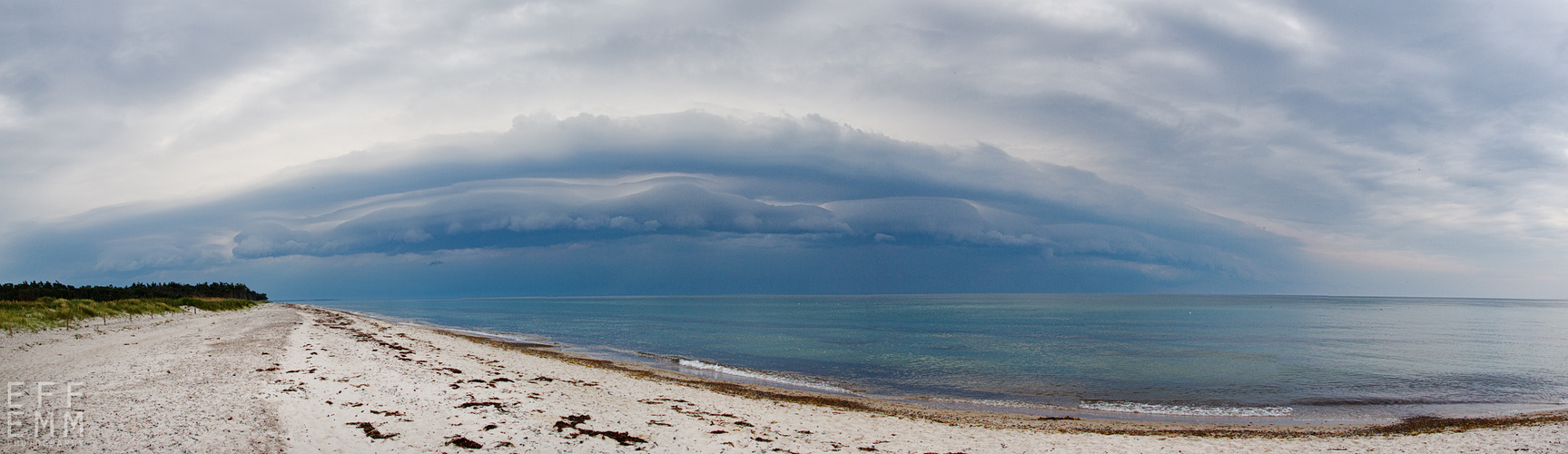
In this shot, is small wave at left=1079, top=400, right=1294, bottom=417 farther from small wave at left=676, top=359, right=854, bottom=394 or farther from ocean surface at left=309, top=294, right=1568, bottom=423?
small wave at left=676, top=359, right=854, bottom=394

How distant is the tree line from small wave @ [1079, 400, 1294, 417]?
70.2 metres

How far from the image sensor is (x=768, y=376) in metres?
27.8

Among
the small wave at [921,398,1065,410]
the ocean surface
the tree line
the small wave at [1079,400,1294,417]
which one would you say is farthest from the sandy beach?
the tree line

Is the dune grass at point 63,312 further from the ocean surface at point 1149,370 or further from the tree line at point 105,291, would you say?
the ocean surface at point 1149,370

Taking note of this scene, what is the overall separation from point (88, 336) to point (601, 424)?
2713cm

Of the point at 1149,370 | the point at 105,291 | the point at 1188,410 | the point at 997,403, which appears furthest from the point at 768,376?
the point at 105,291

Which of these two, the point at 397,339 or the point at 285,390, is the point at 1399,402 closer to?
the point at 285,390

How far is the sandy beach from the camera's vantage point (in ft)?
34.1

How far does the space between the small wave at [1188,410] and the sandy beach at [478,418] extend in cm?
240

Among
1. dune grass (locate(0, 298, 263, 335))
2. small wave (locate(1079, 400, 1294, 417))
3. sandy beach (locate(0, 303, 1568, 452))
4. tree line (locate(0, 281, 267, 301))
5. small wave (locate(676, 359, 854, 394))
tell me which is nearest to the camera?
sandy beach (locate(0, 303, 1568, 452))

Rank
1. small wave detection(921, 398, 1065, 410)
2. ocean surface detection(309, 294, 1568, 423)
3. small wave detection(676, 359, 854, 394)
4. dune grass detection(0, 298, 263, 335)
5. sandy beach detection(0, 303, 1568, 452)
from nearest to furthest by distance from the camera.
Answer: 1. sandy beach detection(0, 303, 1568, 452)
2. small wave detection(921, 398, 1065, 410)
3. ocean surface detection(309, 294, 1568, 423)
4. small wave detection(676, 359, 854, 394)
5. dune grass detection(0, 298, 263, 335)

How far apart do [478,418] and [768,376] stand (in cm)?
1655

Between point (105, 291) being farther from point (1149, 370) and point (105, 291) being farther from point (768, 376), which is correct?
point (1149, 370)

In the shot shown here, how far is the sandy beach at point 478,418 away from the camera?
409 inches
